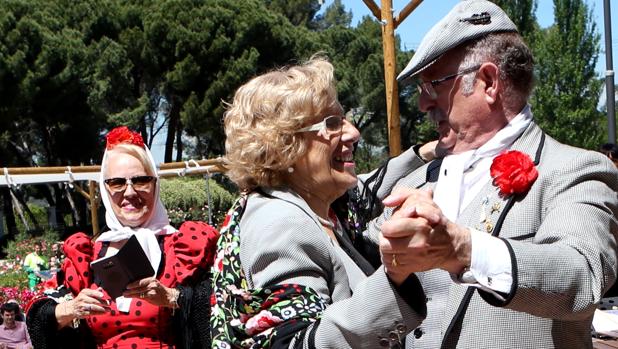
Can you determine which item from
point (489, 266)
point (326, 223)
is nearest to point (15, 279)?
point (326, 223)

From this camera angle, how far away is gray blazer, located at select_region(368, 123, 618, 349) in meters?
1.49

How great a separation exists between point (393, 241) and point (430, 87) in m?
1.02

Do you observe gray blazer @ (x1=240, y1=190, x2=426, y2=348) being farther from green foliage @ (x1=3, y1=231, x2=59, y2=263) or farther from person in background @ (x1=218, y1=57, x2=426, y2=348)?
green foliage @ (x1=3, y1=231, x2=59, y2=263)

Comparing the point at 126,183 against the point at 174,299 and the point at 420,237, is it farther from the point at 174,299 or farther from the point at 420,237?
the point at 420,237

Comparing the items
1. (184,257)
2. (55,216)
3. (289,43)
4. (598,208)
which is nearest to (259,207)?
(598,208)

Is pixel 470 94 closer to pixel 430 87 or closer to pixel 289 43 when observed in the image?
pixel 430 87

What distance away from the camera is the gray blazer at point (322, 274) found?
1.52 meters

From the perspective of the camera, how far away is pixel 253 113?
2.20 m

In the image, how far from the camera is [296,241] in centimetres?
187

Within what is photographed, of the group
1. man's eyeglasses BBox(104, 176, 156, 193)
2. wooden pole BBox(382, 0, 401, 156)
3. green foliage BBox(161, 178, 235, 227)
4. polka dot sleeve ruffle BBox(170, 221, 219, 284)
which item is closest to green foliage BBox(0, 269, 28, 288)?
green foliage BBox(161, 178, 235, 227)

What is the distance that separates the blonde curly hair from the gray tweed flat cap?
0.31 metres

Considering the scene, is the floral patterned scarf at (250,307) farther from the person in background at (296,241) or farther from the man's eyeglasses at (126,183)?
the man's eyeglasses at (126,183)

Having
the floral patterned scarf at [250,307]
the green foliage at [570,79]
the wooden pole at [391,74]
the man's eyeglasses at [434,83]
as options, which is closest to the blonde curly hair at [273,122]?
the floral patterned scarf at [250,307]

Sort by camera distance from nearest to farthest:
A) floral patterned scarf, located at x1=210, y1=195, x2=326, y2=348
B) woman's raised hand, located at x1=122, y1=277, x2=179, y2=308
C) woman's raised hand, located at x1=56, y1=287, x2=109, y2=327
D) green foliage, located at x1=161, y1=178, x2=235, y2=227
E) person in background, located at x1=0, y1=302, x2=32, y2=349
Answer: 1. floral patterned scarf, located at x1=210, y1=195, x2=326, y2=348
2. woman's raised hand, located at x1=122, y1=277, x2=179, y2=308
3. woman's raised hand, located at x1=56, y1=287, x2=109, y2=327
4. person in background, located at x1=0, y1=302, x2=32, y2=349
5. green foliage, located at x1=161, y1=178, x2=235, y2=227
